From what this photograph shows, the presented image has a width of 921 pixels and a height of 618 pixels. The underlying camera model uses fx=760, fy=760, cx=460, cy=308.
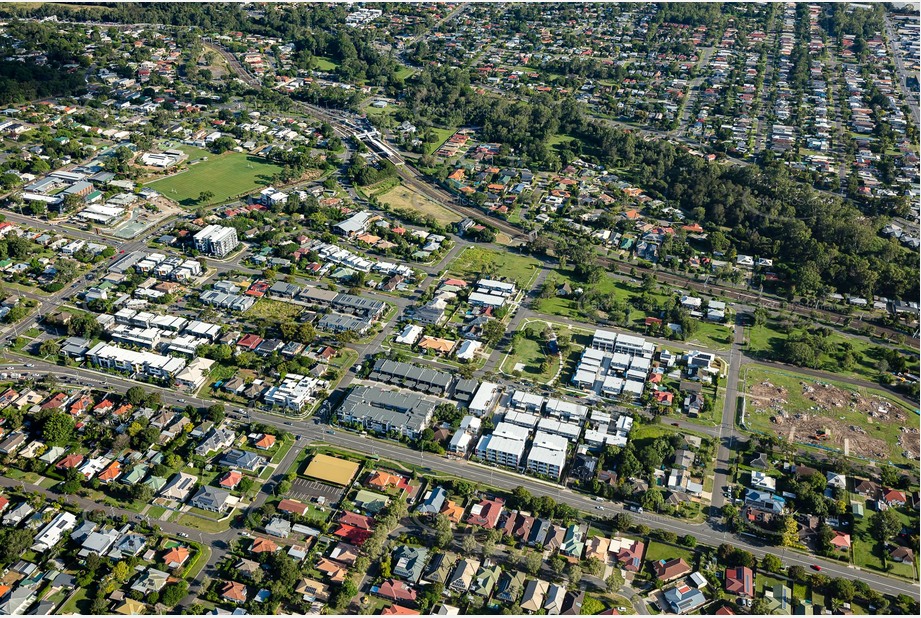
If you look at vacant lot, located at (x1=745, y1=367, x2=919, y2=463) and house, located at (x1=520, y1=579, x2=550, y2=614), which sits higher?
house, located at (x1=520, y1=579, x2=550, y2=614)

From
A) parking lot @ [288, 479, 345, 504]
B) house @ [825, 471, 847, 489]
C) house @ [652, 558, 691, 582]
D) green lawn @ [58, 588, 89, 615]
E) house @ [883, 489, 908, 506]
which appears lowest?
house @ [883, 489, 908, 506]

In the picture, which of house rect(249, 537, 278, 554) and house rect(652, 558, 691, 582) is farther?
house rect(249, 537, 278, 554)

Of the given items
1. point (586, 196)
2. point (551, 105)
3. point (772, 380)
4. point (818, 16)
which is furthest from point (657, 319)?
point (818, 16)

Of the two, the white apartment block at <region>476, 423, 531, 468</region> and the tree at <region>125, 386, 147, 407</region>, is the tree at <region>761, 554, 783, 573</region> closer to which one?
the white apartment block at <region>476, 423, 531, 468</region>

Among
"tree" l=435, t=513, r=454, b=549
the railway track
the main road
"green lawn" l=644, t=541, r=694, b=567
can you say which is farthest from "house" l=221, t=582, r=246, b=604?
the railway track

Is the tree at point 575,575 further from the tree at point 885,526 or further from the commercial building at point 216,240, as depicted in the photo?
the commercial building at point 216,240

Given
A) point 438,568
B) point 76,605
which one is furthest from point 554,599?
point 76,605

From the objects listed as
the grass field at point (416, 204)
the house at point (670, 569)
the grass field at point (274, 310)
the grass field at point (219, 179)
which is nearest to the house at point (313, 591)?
the house at point (670, 569)
